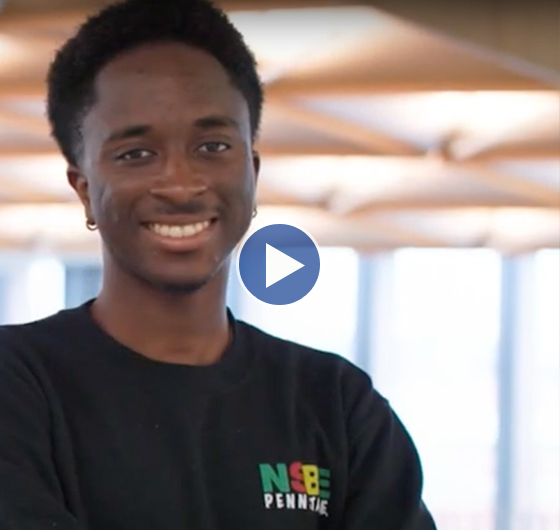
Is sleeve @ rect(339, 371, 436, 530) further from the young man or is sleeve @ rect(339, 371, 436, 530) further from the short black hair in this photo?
the short black hair

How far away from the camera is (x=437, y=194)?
3139 mm

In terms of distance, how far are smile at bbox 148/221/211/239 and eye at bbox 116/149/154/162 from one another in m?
0.04

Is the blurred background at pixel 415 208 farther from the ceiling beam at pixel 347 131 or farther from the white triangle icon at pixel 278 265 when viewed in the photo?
the white triangle icon at pixel 278 265

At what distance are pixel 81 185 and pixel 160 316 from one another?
0.09 metres

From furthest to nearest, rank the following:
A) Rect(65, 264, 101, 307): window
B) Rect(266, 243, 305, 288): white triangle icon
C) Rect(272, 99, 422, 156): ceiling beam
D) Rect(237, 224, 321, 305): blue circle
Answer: Rect(65, 264, 101, 307): window
Rect(237, 224, 321, 305): blue circle
Rect(266, 243, 305, 288): white triangle icon
Rect(272, 99, 422, 156): ceiling beam

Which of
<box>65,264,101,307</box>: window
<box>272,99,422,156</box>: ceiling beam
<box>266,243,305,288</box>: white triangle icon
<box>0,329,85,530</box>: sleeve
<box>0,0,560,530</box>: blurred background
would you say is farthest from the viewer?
<box>65,264,101,307</box>: window

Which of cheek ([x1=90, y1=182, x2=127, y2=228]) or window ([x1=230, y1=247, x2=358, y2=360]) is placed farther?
window ([x1=230, y1=247, x2=358, y2=360])

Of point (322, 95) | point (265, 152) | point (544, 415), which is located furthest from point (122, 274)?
point (544, 415)

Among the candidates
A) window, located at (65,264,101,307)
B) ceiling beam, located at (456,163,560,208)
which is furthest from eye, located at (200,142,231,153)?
window, located at (65,264,101,307)

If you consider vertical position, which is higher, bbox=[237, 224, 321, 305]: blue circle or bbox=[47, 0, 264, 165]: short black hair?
bbox=[237, 224, 321, 305]: blue circle

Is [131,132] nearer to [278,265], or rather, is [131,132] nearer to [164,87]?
[164,87]

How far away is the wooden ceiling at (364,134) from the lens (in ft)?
6.10

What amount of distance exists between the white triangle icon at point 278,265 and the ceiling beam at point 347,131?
316 millimetres

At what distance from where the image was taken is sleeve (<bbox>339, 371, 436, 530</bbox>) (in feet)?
2.14
